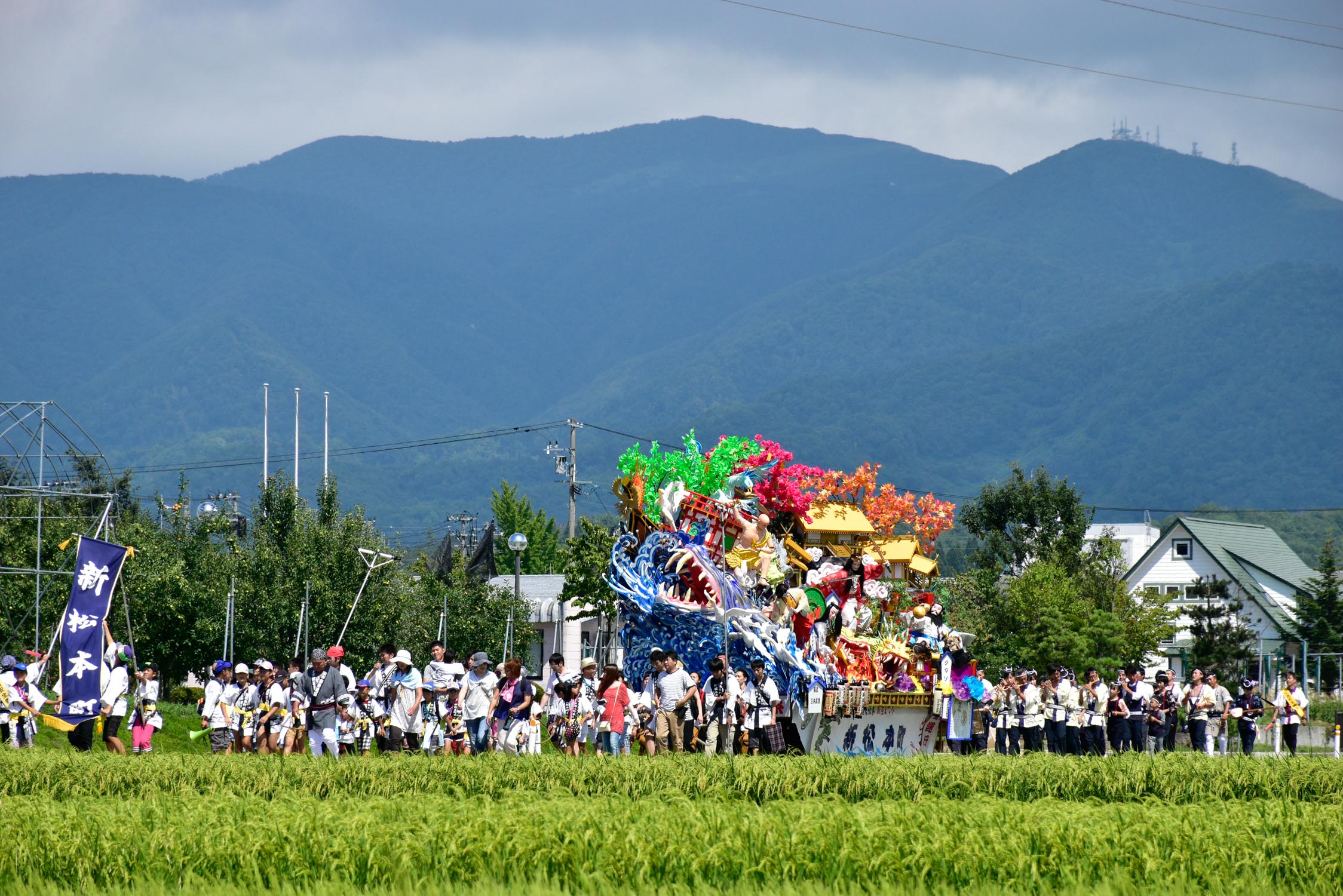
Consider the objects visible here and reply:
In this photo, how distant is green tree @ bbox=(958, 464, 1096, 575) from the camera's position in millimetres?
60219

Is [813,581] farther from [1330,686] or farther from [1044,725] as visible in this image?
[1330,686]

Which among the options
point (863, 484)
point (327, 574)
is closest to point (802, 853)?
point (863, 484)

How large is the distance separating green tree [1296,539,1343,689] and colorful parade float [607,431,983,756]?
32654 millimetres

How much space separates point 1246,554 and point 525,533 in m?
52.1

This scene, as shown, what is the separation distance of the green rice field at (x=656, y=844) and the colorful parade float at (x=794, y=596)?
8.08 m

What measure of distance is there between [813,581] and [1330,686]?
A: 3886 cm

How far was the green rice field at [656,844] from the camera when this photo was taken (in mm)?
10648

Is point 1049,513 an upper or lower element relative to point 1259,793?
upper

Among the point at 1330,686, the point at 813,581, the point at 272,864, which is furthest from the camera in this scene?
the point at 1330,686

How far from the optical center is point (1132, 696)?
26.7 metres

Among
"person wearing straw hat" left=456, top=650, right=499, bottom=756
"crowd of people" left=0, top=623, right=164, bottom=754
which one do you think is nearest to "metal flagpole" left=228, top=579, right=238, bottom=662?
"crowd of people" left=0, top=623, right=164, bottom=754

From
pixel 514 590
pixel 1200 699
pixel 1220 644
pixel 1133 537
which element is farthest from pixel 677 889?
pixel 1133 537

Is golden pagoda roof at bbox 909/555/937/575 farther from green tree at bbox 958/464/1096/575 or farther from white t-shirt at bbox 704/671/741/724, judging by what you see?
green tree at bbox 958/464/1096/575

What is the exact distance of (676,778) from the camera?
48.8 ft
